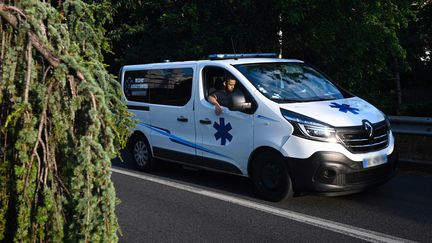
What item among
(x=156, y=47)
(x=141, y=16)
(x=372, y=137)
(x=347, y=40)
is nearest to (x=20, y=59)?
(x=372, y=137)

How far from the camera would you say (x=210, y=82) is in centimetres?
729

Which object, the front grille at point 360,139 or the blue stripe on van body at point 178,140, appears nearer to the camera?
the front grille at point 360,139

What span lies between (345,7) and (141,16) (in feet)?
22.5

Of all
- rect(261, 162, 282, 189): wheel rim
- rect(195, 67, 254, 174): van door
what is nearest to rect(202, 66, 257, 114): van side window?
rect(195, 67, 254, 174): van door

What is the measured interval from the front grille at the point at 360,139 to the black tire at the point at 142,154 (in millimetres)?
3460

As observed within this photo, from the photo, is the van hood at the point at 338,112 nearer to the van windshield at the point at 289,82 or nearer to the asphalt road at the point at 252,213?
the van windshield at the point at 289,82

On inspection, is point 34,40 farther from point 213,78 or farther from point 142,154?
point 142,154

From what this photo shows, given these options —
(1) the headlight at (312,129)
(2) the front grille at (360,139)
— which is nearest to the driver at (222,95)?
(1) the headlight at (312,129)

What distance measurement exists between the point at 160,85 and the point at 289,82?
7.34 ft

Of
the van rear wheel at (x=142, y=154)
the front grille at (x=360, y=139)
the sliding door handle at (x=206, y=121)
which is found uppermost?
the sliding door handle at (x=206, y=121)

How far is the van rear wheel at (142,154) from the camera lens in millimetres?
8336

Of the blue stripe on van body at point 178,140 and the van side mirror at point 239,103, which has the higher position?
the van side mirror at point 239,103

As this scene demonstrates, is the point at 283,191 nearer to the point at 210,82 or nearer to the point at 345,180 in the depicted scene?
the point at 345,180

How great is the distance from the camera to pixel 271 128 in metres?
6.12
